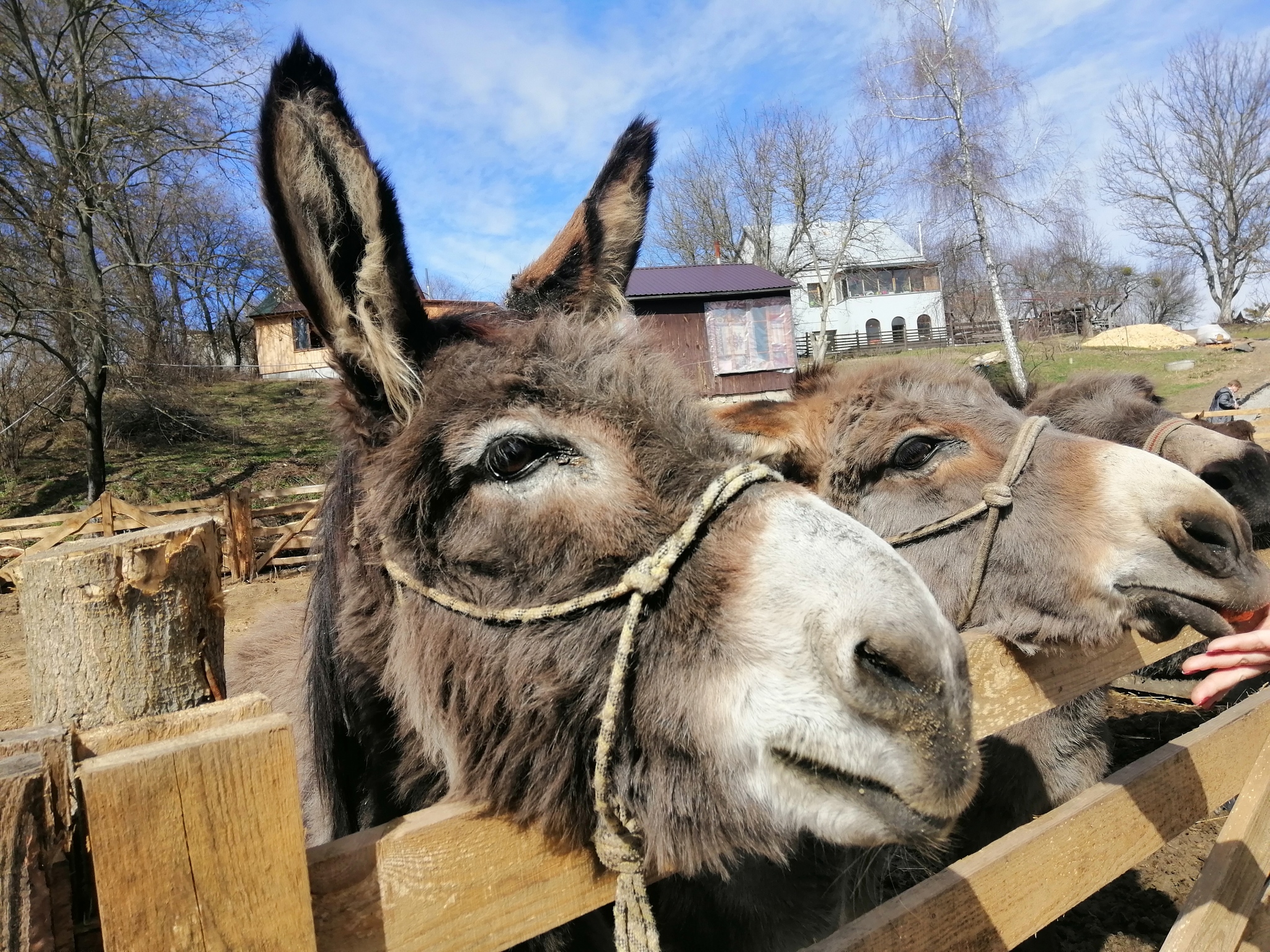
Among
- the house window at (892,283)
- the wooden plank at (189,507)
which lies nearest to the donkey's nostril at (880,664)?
the wooden plank at (189,507)

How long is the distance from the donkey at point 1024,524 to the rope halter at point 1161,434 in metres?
1.48

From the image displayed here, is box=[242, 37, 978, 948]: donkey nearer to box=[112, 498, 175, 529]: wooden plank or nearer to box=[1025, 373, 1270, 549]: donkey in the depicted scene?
box=[1025, 373, 1270, 549]: donkey

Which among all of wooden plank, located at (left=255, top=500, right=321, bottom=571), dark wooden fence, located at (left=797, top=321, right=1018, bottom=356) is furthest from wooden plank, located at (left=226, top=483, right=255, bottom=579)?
dark wooden fence, located at (left=797, top=321, right=1018, bottom=356)

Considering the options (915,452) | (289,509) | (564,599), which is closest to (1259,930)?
(915,452)

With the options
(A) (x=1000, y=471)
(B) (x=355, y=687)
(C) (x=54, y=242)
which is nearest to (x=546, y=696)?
(B) (x=355, y=687)

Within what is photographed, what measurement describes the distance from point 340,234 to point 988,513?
9.36 feet

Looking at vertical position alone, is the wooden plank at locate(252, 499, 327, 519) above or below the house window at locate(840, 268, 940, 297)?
below

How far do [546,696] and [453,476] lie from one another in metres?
0.56

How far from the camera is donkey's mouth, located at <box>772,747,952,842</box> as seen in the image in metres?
1.37

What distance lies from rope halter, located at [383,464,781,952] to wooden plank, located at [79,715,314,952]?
0.61m

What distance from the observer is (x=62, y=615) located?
46.1 inches

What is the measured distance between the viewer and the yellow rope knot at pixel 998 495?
10.4ft

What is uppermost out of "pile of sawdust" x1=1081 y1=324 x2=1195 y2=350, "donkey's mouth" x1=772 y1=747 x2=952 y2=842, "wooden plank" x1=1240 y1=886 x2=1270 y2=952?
"pile of sawdust" x1=1081 y1=324 x2=1195 y2=350

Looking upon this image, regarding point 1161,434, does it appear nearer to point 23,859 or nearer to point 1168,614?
point 1168,614
